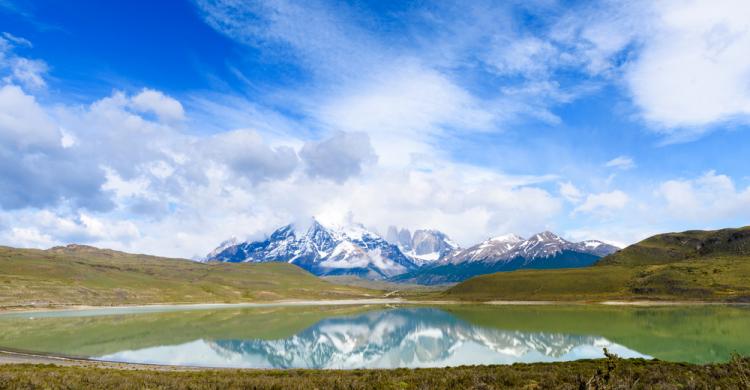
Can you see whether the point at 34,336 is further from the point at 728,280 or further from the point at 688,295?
the point at 728,280

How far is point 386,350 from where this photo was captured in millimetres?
73312

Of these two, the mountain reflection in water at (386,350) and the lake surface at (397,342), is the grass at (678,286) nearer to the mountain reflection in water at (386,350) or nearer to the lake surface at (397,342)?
the lake surface at (397,342)

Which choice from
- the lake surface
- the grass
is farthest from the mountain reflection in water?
the grass

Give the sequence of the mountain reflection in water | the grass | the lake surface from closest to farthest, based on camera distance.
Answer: the mountain reflection in water, the lake surface, the grass

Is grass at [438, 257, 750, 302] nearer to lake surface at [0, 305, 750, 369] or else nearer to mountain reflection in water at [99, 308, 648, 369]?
lake surface at [0, 305, 750, 369]

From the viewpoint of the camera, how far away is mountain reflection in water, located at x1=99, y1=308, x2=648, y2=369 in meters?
57.1

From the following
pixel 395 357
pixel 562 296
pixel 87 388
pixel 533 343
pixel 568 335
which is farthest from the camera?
pixel 562 296

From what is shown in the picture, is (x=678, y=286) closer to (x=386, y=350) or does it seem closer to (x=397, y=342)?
(x=397, y=342)

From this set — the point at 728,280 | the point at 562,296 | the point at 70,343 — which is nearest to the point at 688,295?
the point at 728,280

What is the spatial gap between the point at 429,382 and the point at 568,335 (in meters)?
57.1

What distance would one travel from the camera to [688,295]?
166 metres

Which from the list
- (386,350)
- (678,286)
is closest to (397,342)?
(386,350)

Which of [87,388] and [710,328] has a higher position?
[87,388]

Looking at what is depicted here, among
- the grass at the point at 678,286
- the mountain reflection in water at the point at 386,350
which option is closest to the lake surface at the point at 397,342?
the mountain reflection in water at the point at 386,350
